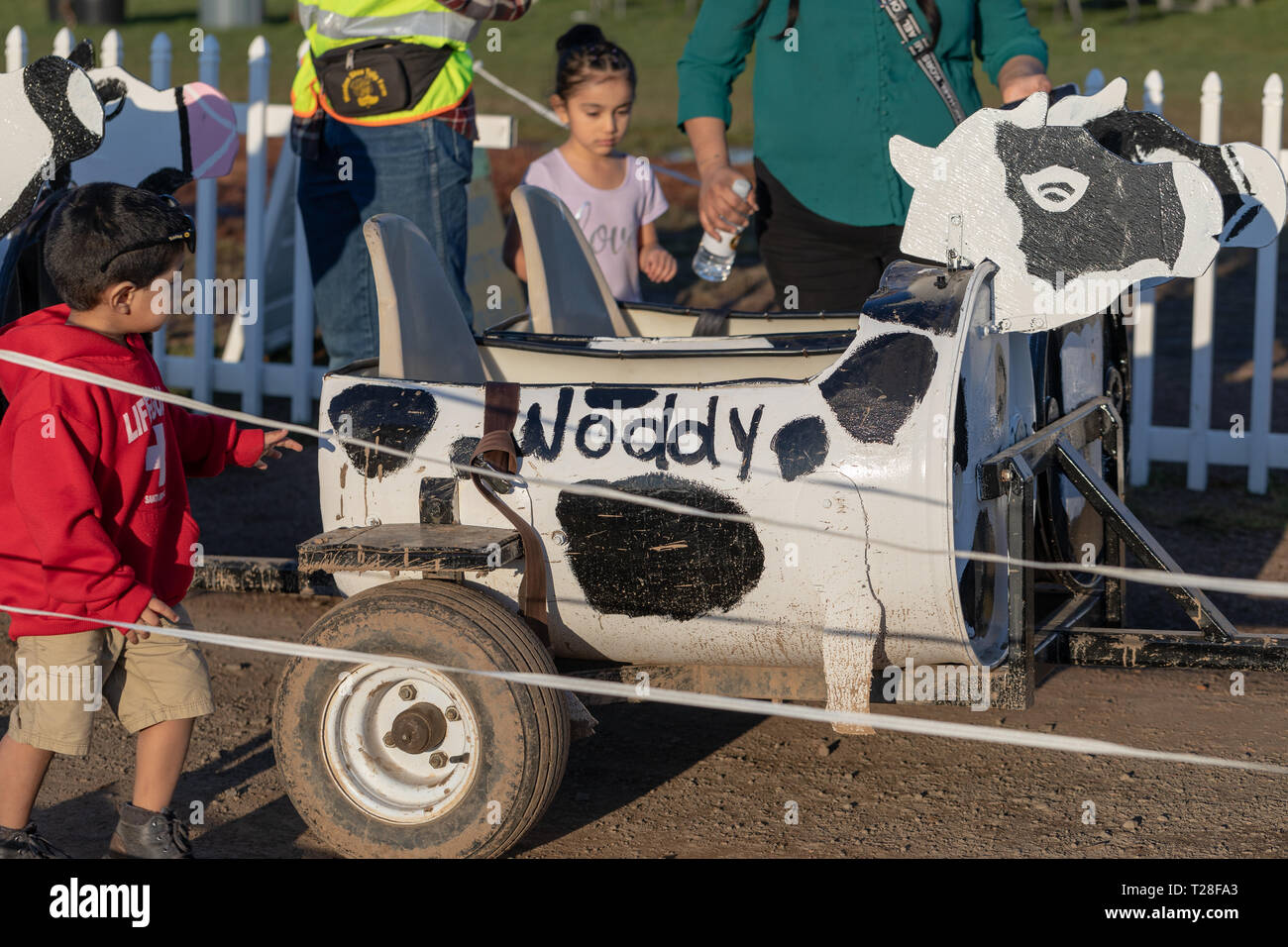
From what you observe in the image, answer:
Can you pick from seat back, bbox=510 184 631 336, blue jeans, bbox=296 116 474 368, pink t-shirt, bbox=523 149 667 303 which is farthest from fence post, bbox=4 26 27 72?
seat back, bbox=510 184 631 336

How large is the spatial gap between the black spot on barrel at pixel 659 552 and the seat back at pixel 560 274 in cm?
129

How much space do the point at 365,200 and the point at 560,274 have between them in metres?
0.83

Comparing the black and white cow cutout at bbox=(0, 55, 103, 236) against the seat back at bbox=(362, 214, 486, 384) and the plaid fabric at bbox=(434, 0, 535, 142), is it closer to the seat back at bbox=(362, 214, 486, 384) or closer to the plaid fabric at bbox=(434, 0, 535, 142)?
the seat back at bbox=(362, 214, 486, 384)

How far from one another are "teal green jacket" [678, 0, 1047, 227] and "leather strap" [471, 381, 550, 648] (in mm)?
1453

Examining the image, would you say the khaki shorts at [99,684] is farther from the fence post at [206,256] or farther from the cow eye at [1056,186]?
the fence post at [206,256]

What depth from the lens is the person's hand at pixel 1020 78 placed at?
13.3 feet

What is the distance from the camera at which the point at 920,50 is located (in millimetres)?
4223

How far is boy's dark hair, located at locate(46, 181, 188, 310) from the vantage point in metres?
3.03

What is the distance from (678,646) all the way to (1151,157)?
1488 millimetres

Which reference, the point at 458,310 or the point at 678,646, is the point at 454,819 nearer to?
the point at 678,646

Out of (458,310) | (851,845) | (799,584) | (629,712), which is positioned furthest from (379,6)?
(851,845)

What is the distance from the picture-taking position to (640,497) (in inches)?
122

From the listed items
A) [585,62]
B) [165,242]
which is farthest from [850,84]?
[165,242]

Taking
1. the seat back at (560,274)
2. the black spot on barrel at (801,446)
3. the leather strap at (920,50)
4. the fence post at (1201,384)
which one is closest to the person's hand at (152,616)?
the black spot on barrel at (801,446)
